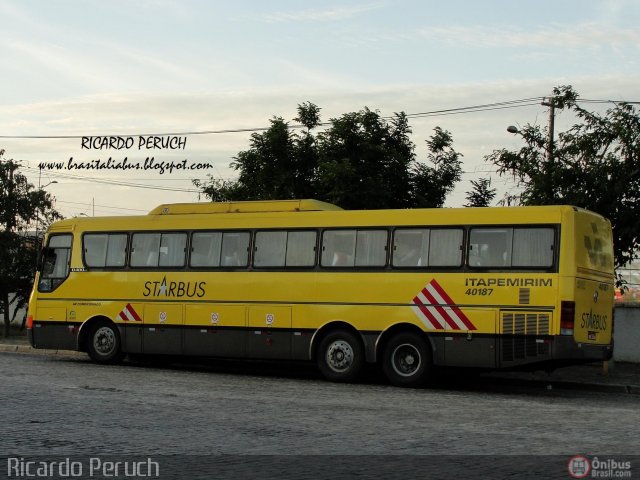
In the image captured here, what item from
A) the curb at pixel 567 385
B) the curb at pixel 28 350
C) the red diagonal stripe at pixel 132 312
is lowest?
the curb at pixel 28 350

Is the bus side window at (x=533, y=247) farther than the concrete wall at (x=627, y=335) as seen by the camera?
No

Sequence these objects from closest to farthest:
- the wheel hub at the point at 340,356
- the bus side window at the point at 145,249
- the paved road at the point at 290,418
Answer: the paved road at the point at 290,418, the wheel hub at the point at 340,356, the bus side window at the point at 145,249

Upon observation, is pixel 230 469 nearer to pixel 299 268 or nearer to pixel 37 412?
pixel 37 412

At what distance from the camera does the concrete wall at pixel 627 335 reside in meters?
25.5

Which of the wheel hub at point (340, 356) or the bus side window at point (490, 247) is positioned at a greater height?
the bus side window at point (490, 247)

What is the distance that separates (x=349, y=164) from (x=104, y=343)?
7.75 m

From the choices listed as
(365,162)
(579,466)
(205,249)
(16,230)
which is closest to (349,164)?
(365,162)

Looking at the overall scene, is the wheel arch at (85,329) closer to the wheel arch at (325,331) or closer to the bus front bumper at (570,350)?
the wheel arch at (325,331)

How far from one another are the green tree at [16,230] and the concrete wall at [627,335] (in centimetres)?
1744

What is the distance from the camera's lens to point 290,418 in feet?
42.1

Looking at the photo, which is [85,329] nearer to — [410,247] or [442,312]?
[410,247]

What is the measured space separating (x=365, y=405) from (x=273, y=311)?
5.67 meters

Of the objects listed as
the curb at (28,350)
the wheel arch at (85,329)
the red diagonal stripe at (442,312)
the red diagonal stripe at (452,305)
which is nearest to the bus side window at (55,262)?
the wheel arch at (85,329)

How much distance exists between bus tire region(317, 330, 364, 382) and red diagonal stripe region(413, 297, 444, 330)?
4.67ft
